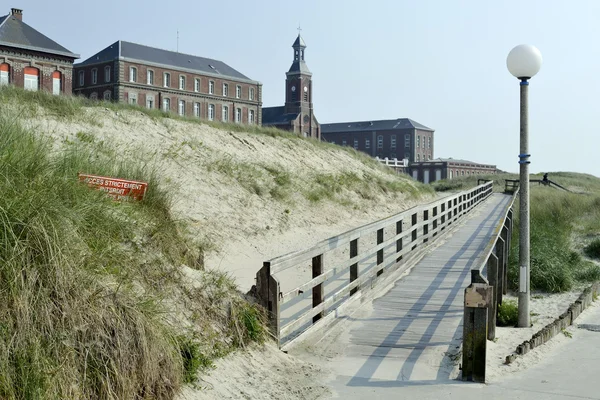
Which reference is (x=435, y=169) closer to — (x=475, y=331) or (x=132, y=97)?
(x=132, y=97)

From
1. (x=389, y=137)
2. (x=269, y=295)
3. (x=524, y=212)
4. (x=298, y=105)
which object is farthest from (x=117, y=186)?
(x=389, y=137)

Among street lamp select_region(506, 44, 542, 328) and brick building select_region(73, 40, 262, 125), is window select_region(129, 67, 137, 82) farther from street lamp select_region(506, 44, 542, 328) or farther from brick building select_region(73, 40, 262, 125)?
street lamp select_region(506, 44, 542, 328)

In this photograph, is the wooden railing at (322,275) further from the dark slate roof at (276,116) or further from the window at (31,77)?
the dark slate roof at (276,116)

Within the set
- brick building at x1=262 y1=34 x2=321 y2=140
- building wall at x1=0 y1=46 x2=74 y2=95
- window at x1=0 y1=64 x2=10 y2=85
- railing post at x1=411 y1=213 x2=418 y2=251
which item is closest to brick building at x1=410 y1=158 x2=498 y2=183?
brick building at x1=262 y1=34 x2=321 y2=140

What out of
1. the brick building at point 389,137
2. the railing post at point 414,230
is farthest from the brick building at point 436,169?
the railing post at point 414,230

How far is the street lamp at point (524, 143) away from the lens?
28.6 ft

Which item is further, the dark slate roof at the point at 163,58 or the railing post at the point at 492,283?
the dark slate roof at the point at 163,58

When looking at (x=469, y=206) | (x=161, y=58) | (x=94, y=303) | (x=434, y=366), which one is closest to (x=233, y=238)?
(x=434, y=366)

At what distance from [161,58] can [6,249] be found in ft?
211

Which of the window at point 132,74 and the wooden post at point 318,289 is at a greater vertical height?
the window at point 132,74

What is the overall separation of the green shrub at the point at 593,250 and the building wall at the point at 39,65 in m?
37.5

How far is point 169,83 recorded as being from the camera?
6619 centimetres

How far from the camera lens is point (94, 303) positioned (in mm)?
4910

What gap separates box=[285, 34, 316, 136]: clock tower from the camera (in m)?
99.0
